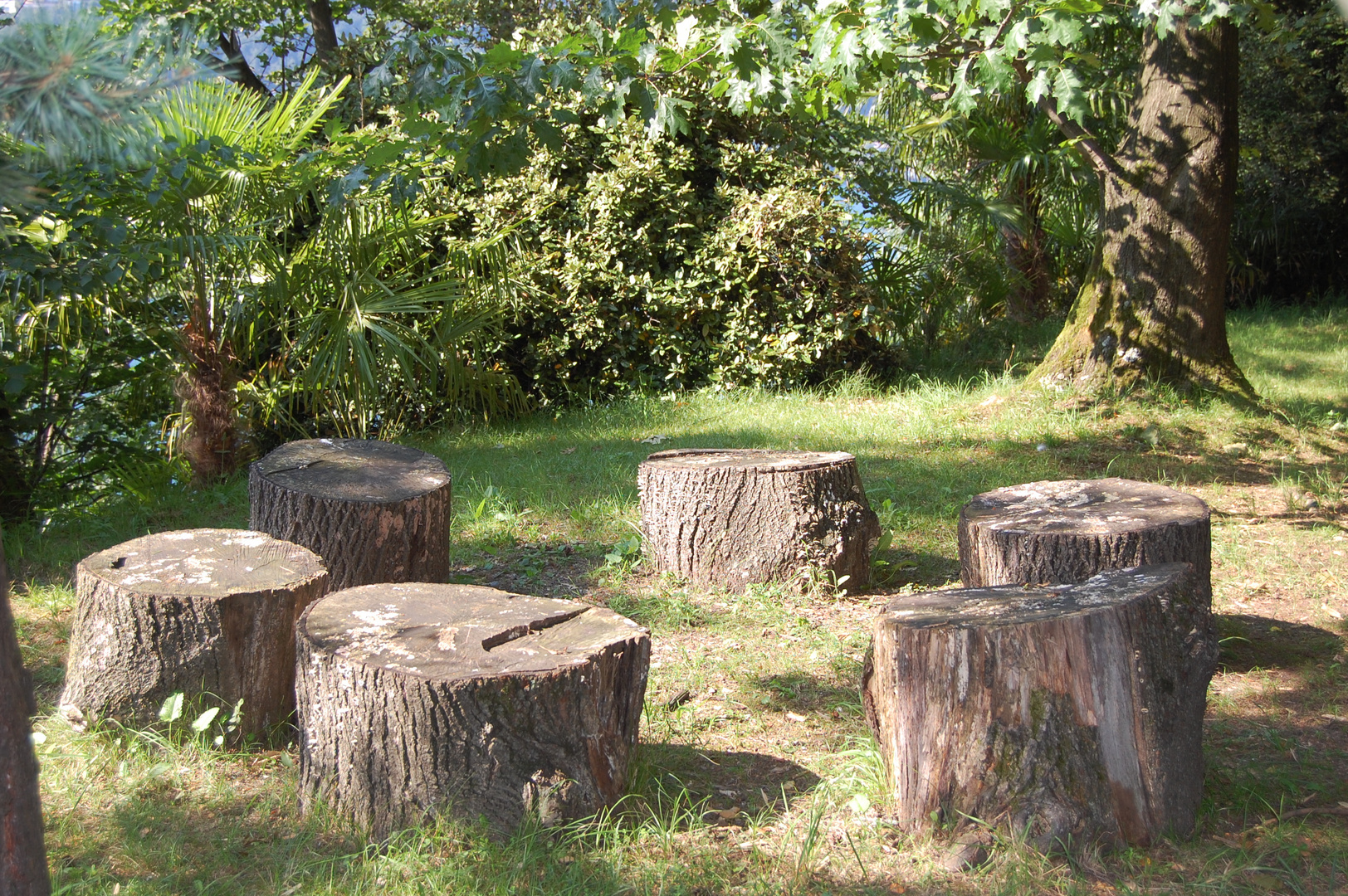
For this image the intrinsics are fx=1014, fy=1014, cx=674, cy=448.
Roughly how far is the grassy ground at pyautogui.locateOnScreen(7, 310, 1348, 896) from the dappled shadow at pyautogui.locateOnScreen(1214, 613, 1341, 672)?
0.05 feet

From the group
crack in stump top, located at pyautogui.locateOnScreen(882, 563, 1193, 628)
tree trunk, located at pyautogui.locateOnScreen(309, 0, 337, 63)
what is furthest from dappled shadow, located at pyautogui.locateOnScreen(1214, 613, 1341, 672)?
tree trunk, located at pyautogui.locateOnScreen(309, 0, 337, 63)

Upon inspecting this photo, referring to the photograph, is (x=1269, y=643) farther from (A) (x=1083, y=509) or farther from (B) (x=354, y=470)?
(B) (x=354, y=470)

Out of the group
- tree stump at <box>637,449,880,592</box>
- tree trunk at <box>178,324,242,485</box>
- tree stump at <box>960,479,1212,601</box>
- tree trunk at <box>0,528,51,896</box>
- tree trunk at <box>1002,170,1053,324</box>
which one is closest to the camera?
tree trunk at <box>0,528,51,896</box>

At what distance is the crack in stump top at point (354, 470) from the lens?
4078 millimetres

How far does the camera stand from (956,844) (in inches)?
99.7

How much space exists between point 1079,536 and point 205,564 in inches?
114

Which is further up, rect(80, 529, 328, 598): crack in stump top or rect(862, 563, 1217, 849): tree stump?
rect(80, 529, 328, 598): crack in stump top

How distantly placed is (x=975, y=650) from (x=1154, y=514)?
4.81 ft

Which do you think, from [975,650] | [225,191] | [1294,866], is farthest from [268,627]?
[225,191]

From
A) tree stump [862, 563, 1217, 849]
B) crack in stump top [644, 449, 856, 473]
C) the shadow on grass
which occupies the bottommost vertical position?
the shadow on grass

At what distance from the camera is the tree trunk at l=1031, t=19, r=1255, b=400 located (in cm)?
689

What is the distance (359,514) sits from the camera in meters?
4.02

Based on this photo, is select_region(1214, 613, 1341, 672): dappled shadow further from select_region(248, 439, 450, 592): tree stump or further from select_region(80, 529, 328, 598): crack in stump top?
select_region(80, 529, 328, 598): crack in stump top

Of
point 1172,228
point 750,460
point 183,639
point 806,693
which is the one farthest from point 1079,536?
point 1172,228
